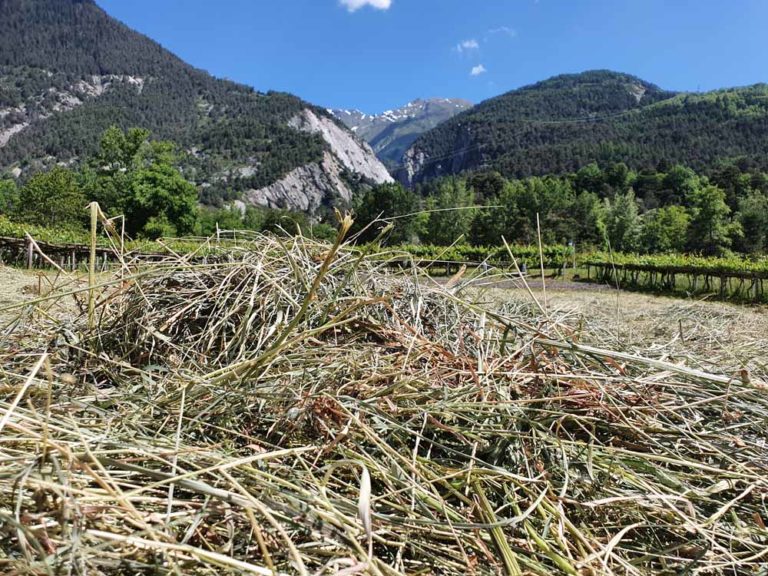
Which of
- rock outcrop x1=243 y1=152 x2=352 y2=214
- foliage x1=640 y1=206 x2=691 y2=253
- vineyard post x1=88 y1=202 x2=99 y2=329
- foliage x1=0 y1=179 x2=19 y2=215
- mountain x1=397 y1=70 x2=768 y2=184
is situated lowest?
vineyard post x1=88 y1=202 x2=99 y2=329

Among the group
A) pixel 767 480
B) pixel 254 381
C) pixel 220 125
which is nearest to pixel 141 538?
pixel 254 381

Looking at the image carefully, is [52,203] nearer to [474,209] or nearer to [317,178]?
[474,209]

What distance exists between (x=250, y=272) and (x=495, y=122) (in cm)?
17402

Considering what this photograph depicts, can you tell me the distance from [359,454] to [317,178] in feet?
467

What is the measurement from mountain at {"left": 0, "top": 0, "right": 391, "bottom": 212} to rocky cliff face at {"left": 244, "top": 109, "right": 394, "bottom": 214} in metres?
0.35

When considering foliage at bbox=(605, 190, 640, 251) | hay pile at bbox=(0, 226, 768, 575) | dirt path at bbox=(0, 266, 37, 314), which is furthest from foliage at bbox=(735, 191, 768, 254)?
hay pile at bbox=(0, 226, 768, 575)

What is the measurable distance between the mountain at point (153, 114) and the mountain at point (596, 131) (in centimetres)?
3629

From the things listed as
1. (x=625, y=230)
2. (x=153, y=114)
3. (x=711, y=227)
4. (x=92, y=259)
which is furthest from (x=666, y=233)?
(x=153, y=114)

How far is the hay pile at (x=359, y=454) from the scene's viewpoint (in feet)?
1.96

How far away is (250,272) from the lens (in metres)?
1.43

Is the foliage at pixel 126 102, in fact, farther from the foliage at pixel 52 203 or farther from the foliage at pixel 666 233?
the foliage at pixel 666 233

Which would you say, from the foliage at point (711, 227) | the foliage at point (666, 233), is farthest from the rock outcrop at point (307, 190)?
the foliage at point (711, 227)

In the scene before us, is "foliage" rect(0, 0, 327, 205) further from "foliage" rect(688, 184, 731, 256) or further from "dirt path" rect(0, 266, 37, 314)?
"dirt path" rect(0, 266, 37, 314)

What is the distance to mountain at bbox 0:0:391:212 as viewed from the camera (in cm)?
12419
